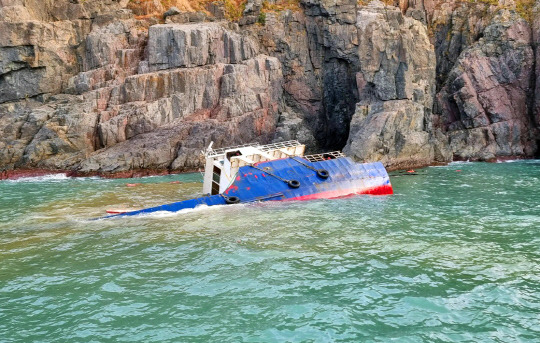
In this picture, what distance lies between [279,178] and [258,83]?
32.6 m

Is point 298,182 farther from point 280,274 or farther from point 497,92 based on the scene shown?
point 497,92

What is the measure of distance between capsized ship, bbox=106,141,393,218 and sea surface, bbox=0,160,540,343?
1.62m

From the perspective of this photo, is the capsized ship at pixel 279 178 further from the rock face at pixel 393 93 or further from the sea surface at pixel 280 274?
the rock face at pixel 393 93

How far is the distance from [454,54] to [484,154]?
18.4 meters

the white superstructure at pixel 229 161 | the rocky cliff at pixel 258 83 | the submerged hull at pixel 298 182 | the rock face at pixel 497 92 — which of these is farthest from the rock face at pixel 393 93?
the white superstructure at pixel 229 161

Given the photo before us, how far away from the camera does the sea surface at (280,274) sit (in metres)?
10.0

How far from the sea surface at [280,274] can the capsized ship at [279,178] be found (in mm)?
1617

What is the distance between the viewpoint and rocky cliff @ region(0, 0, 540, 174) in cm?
4969

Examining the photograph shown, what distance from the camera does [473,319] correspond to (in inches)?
401

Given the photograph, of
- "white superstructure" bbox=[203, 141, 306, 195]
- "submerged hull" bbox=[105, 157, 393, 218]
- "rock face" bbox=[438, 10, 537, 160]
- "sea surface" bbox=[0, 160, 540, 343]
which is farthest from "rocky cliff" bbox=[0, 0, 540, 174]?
"sea surface" bbox=[0, 160, 540, 343]

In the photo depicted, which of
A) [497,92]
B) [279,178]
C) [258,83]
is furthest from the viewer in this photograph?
[258,83]

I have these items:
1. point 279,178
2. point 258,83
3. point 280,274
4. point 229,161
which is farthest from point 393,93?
point 280,274

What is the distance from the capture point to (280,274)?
44.0 ft

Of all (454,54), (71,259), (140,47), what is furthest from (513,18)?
(71,259)
